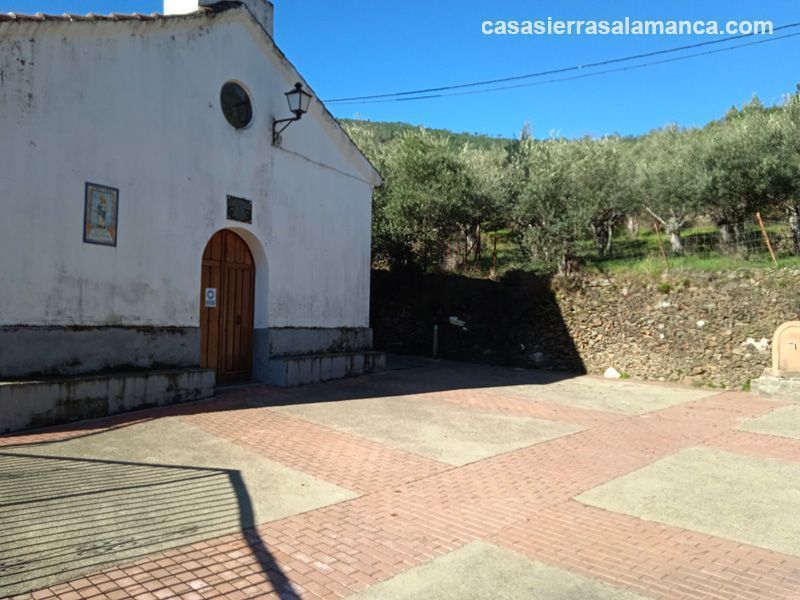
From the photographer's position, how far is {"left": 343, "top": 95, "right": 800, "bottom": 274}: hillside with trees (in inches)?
651

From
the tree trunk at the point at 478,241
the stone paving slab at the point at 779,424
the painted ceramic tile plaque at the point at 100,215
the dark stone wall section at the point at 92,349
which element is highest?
the tree trunk at the point at 478,241

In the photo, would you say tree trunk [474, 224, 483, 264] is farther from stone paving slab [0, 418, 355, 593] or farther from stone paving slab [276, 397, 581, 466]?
stone paving slab [0, 418, 355, 593]

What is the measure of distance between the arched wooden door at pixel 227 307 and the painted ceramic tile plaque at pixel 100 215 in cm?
207

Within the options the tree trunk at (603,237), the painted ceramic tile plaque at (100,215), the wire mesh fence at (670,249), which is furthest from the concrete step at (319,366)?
the tree trunk at (603,237)

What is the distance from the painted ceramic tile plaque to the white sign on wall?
7.29 ft

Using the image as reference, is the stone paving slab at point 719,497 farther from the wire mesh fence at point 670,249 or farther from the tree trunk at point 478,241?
the tree trunk at point 478,241

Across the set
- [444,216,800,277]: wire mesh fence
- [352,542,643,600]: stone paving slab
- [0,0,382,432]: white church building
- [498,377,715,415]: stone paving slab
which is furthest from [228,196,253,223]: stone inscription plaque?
[444,216,800,277]: wire mesh fence

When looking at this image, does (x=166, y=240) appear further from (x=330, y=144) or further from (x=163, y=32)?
(x=330, y=144)

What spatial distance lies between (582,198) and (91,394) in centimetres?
1475

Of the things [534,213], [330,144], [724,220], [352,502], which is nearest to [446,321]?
[534,213]

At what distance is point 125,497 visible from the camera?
5066 mm

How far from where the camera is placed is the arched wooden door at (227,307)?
35.0 feet

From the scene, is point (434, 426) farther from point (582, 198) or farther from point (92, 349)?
point (582, 198)

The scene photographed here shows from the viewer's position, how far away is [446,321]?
1786 centimetres
